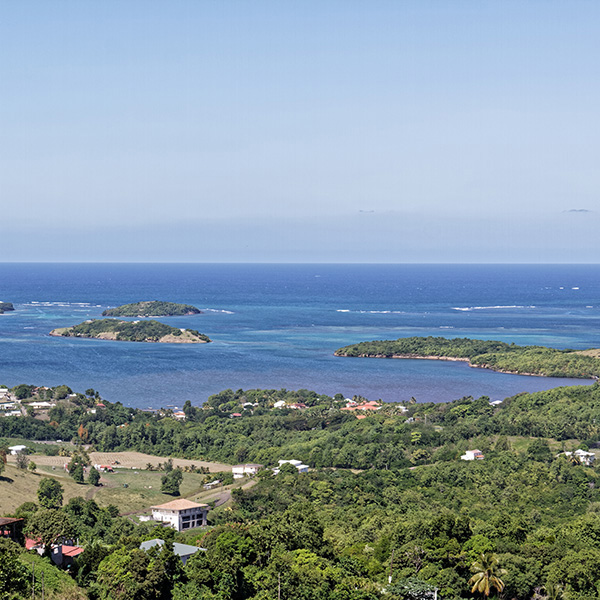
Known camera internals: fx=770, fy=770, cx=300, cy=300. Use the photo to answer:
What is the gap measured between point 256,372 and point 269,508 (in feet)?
129

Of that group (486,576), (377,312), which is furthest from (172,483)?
(377,312)

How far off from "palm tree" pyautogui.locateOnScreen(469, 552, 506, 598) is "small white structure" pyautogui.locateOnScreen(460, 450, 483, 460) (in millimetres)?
18499

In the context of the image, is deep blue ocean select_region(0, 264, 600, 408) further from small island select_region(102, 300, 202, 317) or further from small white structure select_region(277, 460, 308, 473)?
small white structure select_region(277, 460, 308, 473)

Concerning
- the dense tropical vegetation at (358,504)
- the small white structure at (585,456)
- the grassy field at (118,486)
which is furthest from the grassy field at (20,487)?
the small white structure at (585,456)

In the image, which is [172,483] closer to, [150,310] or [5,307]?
[150,310]

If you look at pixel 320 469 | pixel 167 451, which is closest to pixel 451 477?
pixel 320 469

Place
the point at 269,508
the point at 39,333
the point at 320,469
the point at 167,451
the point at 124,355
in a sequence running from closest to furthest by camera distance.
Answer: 1. the point at 269,508
2. the point at 320,469
3. the point at 167,451
4. the point at 124,355
5. the point at 39,333

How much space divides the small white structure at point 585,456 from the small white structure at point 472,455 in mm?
4432

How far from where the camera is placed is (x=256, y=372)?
71.8m

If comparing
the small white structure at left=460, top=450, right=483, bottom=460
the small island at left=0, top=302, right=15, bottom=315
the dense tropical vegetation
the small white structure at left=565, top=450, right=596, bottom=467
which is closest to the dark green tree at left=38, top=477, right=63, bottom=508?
the dense tropical vegetation

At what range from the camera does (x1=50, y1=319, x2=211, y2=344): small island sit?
3715 inches

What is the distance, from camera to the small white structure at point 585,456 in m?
38.8

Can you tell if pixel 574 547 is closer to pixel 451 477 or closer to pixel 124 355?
pixel 451 477

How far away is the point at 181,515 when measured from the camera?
30.4 m
